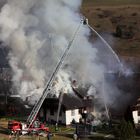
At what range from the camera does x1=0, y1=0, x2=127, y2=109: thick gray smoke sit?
162 feet

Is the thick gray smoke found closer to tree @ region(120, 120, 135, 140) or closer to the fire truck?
the fire truck

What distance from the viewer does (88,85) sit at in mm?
48500

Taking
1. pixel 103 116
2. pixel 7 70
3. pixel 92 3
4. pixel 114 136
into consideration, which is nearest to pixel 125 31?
pixel 92 3

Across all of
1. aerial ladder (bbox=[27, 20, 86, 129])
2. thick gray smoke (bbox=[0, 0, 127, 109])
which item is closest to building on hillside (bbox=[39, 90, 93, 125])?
aerial ladder (bbox=[27, 20, 86, 129])

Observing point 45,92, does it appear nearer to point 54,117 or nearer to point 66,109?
point 54,117

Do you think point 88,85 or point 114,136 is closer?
point 114,136

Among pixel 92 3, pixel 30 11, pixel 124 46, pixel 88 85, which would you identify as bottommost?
pixel 88 85

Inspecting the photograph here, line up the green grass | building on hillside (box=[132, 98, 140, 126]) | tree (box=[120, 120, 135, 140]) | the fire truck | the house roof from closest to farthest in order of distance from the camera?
1. tree (box=[120, 120, 135, 140])
2. the fire truck
3. building on hillside (box=[132, 98, 140, 126])
4. the house roof
5. the green grass

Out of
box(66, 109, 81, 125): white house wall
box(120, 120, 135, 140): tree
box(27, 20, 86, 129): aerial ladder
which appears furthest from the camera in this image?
box(66, 109, 81, 125): white house wall

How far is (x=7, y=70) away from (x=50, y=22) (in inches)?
296

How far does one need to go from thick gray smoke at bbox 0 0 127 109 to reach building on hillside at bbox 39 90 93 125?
285 cm

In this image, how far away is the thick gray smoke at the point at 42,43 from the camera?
49312 mm

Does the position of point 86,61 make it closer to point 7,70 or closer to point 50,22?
point 50,22

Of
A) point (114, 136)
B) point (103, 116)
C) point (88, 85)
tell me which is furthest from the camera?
point (88, 85)
